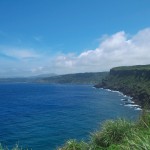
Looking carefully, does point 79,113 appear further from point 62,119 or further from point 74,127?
point 74,127

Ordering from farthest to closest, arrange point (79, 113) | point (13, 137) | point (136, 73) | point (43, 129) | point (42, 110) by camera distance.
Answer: point (136, 73) < point (42, 110) < point (79, 113) < point (43, 129) < point (13, 137)

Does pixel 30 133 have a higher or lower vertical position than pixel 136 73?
lower

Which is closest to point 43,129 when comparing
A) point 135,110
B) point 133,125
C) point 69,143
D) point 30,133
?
point 30,133

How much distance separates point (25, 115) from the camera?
97625 mm

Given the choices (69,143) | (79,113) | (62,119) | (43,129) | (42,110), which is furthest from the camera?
(42,110)

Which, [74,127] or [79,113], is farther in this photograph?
[79,113]

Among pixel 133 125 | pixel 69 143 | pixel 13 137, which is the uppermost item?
pixel 133 125

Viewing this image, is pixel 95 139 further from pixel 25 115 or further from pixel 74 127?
pixel 25 115

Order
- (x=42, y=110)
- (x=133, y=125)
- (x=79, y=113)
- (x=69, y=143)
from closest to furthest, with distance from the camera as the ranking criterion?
(x=133, y=125)
(x=69, y=143)
(x=79, y=113)
(x=42, y=110)

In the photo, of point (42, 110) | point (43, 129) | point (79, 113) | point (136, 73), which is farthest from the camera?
point (136, 73)

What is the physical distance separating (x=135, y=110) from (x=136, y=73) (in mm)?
94478

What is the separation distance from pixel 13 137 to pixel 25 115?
3197cm

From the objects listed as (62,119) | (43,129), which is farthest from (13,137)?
(62,119)

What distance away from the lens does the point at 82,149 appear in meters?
30.5
